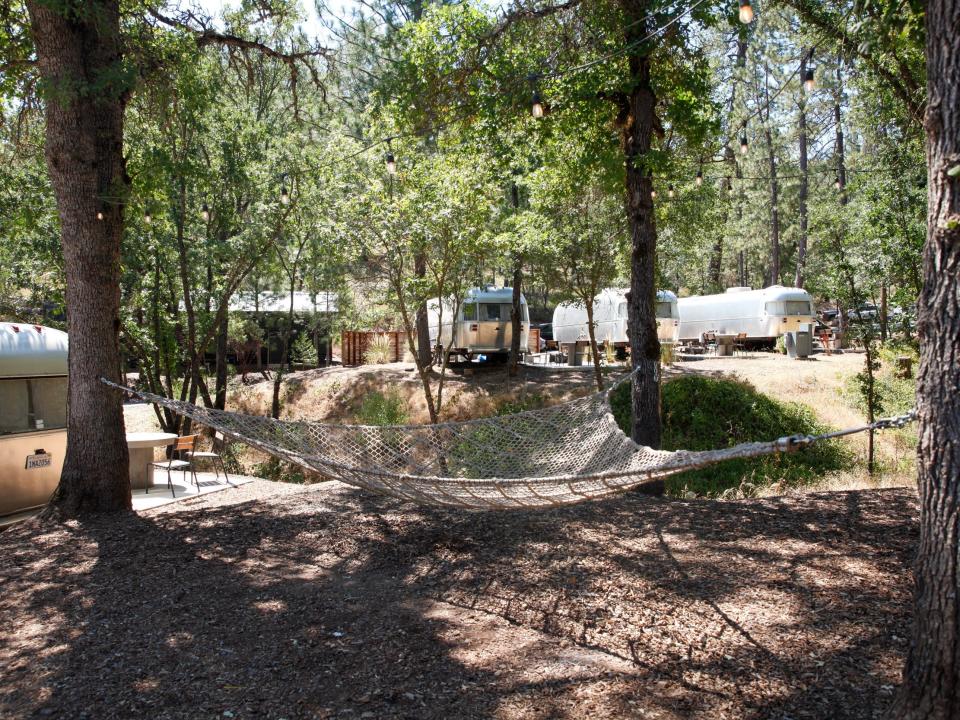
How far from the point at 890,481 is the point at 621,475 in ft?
15.8

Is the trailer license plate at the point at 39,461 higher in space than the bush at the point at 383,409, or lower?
higher

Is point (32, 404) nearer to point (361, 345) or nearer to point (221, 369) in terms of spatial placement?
point (221, 369)

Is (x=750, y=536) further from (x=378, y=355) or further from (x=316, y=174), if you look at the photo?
(x=378, y=355)

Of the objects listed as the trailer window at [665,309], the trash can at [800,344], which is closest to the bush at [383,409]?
the trailer window at [665,309]

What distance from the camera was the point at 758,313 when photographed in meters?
14.9

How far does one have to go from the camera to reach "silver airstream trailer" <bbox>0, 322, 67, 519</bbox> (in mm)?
5297

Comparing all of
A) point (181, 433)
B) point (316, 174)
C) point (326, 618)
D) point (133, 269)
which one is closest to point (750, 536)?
point (326, 618)

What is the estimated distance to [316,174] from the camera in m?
8.55

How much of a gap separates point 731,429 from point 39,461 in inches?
310

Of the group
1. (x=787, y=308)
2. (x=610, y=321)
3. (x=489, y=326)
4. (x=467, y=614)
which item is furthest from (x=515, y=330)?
(x=467, y=614)

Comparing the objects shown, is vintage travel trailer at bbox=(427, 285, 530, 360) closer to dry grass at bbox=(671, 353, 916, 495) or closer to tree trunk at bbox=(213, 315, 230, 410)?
dry grass at bbox=(671, 353, 916, 495)

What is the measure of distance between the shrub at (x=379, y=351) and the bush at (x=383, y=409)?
3.90 meters

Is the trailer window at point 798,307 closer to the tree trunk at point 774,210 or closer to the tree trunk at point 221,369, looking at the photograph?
the tree trunk at point 774,210

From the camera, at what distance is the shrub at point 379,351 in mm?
15922
